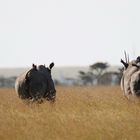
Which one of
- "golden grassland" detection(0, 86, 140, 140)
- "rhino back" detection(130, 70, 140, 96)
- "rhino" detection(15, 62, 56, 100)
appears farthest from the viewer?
"rhino" detection(15, 62, 56, 100)

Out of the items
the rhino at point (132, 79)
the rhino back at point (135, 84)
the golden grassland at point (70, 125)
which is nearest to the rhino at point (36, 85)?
the rhino at point (132, 79)

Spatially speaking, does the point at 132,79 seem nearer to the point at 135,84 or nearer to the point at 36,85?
the point at 135,84

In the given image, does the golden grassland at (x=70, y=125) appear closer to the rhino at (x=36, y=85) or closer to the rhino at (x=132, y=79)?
the rhino at (x=132, y=79)

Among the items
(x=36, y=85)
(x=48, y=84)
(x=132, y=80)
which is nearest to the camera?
(x=132, y=80)

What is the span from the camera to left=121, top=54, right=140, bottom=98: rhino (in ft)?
51.0

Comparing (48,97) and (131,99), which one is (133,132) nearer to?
(131,99)

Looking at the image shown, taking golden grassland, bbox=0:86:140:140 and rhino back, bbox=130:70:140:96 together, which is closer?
golden grassland, bbox=0:86:140:140

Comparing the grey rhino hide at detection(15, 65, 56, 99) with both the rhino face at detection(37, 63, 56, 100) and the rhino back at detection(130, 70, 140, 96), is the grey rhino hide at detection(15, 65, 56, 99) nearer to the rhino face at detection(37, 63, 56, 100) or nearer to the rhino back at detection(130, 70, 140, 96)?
the rhino face at detection(37, 63, 56, 100)

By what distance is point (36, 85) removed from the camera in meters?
17.8

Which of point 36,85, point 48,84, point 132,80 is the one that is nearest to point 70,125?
point 132,80

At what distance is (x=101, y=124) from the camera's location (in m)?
10.9

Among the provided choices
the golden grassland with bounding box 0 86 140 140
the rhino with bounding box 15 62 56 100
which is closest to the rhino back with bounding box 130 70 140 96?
the golden grassland with bounding box 0 86 140 140

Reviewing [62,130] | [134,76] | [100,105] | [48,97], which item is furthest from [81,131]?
[48,97]

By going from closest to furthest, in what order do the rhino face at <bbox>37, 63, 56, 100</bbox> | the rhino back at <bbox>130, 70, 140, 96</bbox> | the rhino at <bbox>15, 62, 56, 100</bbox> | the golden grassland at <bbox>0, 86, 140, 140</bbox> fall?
1. the golden grassland at <bbox>0, 86, 140, 140</bbox>
2. the rhino back at <bbox>130, 70, 140, 96</bbox>
3. the rhino at <bbox>15, 62, 56, 100</bbox>
4. the rhino face at <bbox>37, 63, 56, 100</bbox>
